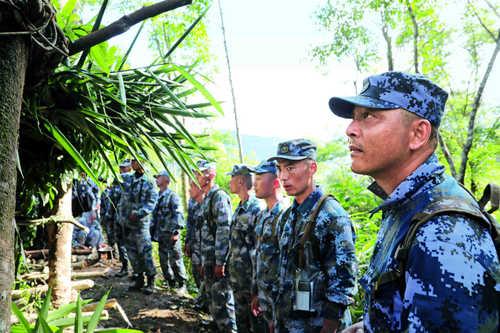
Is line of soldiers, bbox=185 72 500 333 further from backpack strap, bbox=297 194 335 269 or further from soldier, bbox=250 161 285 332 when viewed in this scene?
soldier, bbox=250 161 285 332

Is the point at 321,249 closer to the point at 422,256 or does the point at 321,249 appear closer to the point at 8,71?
the point at 422,256

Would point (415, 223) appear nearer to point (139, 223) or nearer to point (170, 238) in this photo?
point (139, 223)

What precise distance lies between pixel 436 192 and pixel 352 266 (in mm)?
1404

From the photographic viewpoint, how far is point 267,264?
3.71 metres

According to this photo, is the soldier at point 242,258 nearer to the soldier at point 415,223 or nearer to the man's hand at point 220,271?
the man's hand at point 220,271

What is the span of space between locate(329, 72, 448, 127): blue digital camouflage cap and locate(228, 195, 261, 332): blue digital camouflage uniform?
11.1ft

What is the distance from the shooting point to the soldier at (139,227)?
6.63 m

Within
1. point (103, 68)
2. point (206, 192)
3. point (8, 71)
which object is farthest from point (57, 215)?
point (206, 192)

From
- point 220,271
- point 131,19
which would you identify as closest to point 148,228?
point 220,271

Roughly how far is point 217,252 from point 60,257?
237cm

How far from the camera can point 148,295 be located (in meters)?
6.51

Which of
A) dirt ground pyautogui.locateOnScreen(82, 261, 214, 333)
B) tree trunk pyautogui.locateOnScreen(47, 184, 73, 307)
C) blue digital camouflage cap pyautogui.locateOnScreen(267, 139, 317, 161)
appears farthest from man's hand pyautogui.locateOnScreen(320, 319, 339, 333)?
dirt ground pyautogui.locateOnScreen(82, 261, 214, 333)

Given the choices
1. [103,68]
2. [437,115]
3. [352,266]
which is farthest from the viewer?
[352,266]

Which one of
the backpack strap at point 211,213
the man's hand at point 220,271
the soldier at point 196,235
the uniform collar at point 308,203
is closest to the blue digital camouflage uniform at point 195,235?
the soldier at point 196,235
